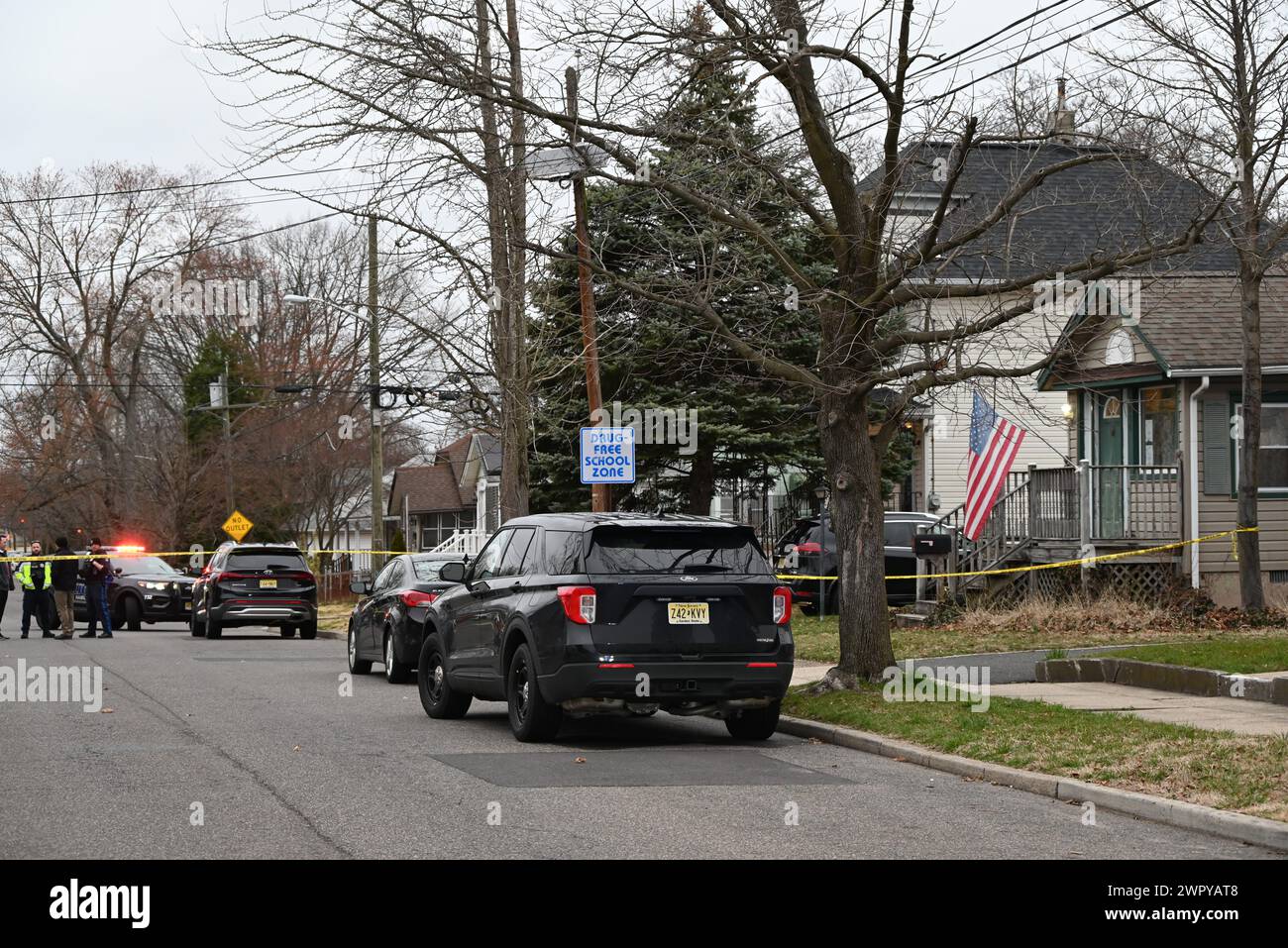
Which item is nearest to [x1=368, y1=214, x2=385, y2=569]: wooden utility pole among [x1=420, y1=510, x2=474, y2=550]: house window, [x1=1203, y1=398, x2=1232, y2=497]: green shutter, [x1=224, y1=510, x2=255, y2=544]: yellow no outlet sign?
[x1=224, y1=510, x2=255, y2=544]: yellow no outlet sign

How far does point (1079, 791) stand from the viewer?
33.2ft

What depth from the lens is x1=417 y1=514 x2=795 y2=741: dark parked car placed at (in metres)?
12.4

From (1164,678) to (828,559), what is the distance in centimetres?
1223

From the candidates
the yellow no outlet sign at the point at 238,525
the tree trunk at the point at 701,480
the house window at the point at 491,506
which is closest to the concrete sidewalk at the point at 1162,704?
the tree trunk at the point at 701,480

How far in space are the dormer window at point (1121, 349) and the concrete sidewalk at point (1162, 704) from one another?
11202mm

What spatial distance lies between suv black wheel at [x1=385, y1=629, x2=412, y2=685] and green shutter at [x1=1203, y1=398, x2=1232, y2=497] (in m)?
13.4

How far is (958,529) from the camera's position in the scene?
89.3 ft

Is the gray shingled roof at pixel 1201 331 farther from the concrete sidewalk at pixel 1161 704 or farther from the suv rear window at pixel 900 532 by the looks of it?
Answer: the concrete sidewalk at pixel 1161 704

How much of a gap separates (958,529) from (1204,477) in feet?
13.3

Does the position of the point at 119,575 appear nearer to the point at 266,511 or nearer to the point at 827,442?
the point at 827,442

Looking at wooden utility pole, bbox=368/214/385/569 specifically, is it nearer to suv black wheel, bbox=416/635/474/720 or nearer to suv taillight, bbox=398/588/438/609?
suv taillight, bbox=398/588/438/609

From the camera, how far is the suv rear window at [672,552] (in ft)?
41.5

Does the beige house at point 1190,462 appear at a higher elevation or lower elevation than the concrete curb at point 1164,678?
higher

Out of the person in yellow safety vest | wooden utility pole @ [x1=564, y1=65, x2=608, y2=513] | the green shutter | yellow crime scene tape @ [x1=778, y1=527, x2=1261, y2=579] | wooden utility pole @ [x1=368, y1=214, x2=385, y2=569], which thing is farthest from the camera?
wooden utility pole @ [x1=368, y1=214, x2=385, y2=569]
